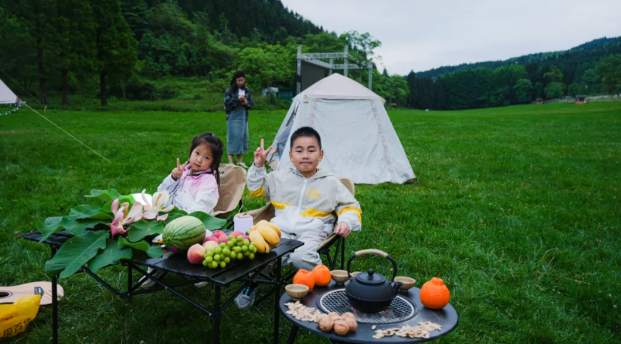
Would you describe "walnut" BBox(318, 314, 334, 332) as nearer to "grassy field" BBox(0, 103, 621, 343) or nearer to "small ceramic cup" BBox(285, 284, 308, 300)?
"small ceramic cup" BBox(285, 284, 308, 300)

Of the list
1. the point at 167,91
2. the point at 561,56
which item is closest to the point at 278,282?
the point at 167,91

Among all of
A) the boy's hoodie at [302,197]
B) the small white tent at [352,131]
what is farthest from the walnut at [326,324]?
the small white tent at [352,131]

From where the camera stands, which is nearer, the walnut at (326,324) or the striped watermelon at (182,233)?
the walnut at (326,324)

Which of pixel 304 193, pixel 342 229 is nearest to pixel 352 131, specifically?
pixel 304 193

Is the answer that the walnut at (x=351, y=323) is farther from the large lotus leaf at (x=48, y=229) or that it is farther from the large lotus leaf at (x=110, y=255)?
the large lotus leaf at (x=48, y=229)

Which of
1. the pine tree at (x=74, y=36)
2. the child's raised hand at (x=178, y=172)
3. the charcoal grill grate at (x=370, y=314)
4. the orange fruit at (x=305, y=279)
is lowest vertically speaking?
the charcoal grill grate at (x=370, y=314)

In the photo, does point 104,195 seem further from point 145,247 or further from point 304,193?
point 304,193

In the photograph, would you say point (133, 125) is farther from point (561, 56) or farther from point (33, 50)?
point (561, 56)

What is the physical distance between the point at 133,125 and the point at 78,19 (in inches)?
426

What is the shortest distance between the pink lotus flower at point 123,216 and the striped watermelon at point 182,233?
0.24m

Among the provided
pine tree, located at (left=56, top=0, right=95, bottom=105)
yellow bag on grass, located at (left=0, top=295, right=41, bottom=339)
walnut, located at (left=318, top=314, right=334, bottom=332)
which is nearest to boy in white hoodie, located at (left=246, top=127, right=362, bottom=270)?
walnut, located at (left=318, top=314, right=334, bottom=332)

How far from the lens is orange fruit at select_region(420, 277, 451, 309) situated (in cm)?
184

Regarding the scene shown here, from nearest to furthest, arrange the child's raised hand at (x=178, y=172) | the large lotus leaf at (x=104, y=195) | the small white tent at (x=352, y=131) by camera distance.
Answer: the large lotus leaf at (x=104, y=195) < the child's raised hand at (x=178, y=172) < the small white tent at (x=352, y=131)

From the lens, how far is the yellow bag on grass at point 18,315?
253 cm
